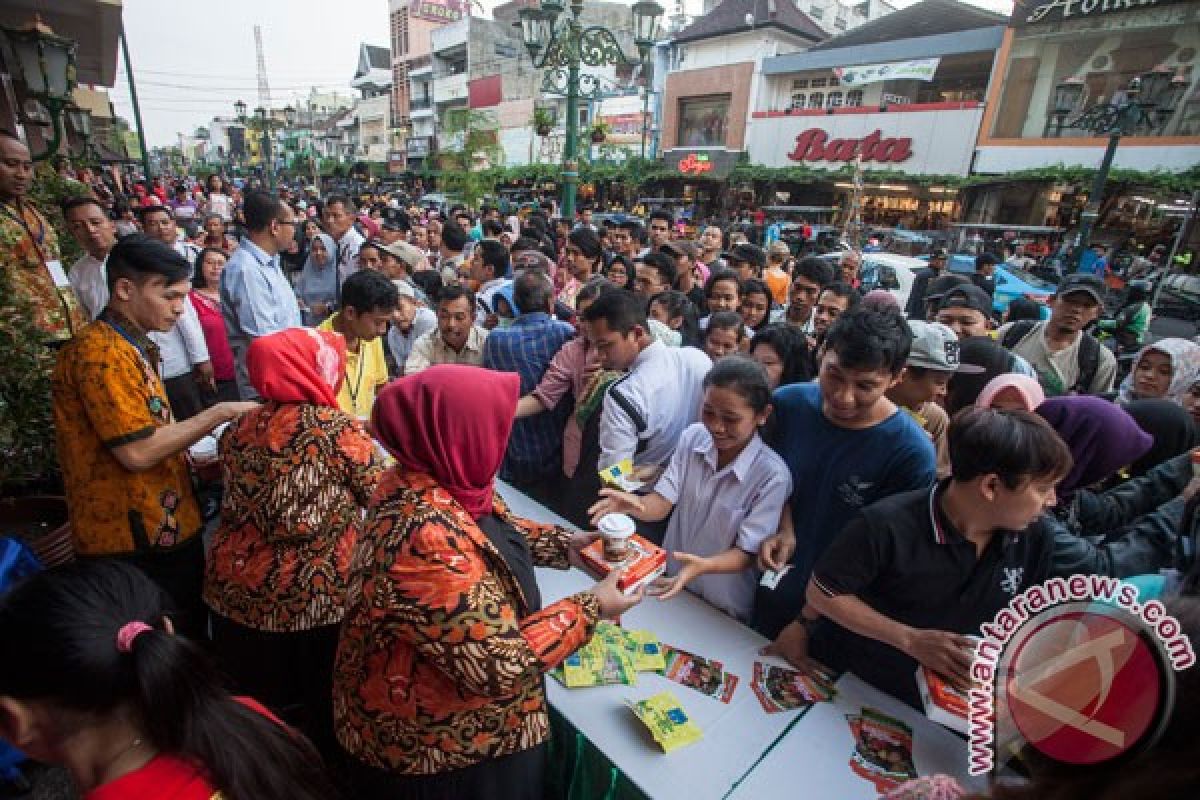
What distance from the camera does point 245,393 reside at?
4344 millimetres

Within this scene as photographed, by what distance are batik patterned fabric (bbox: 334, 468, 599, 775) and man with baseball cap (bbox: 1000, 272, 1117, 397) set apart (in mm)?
4055

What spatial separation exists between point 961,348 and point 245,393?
4880 millimetres

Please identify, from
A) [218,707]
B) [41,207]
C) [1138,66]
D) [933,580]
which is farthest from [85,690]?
[1138,66]

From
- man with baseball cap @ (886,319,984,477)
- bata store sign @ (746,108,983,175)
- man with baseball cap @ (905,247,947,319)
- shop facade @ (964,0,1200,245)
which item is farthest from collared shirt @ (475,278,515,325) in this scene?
bata store sign @ (746,108,983,175)

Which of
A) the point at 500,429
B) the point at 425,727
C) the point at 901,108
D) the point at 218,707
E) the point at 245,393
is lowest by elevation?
the point at 245,393

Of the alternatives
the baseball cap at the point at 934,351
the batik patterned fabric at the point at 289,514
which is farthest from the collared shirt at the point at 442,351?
the baseball cap at the point at 934,351

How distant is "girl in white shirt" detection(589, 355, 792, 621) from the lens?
2.15m

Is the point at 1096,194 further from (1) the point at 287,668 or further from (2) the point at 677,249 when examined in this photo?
(1) the point at 287,668

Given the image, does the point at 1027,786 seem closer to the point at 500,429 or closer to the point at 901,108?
the point at 500,429

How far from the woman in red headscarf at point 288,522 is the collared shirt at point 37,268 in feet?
6.73

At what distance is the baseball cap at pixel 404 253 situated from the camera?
18.4 feet

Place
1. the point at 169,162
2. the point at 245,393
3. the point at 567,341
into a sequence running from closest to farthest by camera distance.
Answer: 1. the point at 567,341
2. the point at 245,393
3. the point at 169,162

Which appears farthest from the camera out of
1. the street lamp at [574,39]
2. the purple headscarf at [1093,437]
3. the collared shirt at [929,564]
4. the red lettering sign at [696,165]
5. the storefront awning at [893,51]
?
the red lettering sign at [696,165]

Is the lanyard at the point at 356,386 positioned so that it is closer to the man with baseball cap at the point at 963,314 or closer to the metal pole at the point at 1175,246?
the man with baseball cap at the point at 963,314
